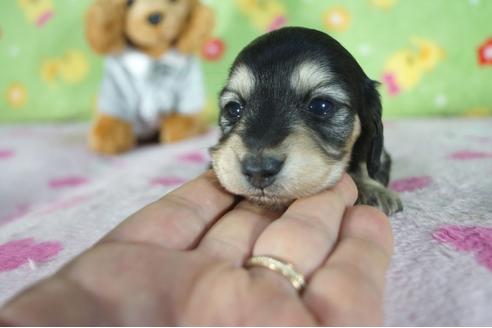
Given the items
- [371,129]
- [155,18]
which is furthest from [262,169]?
[155,18]

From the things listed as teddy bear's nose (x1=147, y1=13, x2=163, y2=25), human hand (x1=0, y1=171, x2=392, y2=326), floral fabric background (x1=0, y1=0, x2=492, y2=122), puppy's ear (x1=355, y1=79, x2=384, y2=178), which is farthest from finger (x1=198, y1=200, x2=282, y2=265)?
floral fabric background (x1=0, y1=0, x2=492, y2=122)

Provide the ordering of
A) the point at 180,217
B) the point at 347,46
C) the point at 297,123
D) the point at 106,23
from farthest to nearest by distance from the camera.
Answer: the point at 347,46
the point at 106,23
the point at 297,123
the point at 180,217

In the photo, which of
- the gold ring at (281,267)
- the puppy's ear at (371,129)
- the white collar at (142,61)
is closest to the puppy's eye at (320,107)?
the puppy's ear at (371,129)

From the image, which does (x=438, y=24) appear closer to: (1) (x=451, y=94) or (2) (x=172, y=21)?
(1) (x=451, y=94)

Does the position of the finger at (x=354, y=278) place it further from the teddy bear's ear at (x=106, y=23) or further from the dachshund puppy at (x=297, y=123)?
the teddy bear's ear at (x=106, y=23)

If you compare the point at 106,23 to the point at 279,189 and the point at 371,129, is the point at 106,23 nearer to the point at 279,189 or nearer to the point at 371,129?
the point at 371,129

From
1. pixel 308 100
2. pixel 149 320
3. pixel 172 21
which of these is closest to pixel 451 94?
pixel 172 21
